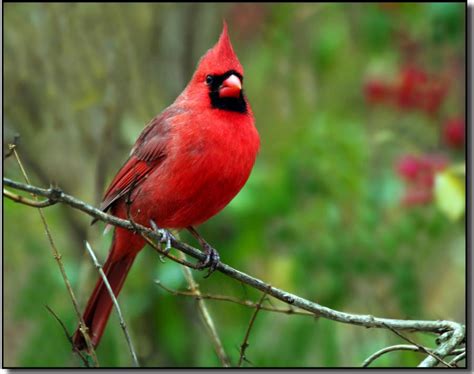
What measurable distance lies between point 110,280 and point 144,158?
24.0 inches

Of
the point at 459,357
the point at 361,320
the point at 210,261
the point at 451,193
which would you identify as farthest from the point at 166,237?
the point at 451,193

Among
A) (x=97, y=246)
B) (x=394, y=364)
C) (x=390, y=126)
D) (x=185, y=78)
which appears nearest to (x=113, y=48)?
(x=185, y=78)

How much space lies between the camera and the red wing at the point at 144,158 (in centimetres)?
341

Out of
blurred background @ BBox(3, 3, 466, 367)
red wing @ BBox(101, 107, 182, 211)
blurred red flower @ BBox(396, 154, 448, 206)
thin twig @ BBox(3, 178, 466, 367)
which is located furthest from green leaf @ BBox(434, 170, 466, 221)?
red wing @ BBox(101, 107, 182, 211)

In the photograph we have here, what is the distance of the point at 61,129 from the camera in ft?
16.4

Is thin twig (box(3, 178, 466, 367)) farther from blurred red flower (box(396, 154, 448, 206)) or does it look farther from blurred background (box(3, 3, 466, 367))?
blurred red flower (box(396, 154, 448, 206))

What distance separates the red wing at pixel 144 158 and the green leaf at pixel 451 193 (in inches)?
47.8

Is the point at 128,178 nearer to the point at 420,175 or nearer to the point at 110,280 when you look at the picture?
the point at 110,280

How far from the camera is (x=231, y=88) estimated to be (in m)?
3.38

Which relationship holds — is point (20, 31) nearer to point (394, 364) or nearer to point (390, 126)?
point (390, 126)

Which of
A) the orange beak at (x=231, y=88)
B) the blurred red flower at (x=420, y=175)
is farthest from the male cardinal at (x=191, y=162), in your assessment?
the blurred red flower at (x=420, y=175)

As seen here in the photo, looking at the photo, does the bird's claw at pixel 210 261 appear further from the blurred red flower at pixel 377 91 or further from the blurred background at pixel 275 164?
the blurred red flower at pixel 377 91

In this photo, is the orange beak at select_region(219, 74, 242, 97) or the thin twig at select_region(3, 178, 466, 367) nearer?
the thin twig at select_region(3, 178, 466, 367)

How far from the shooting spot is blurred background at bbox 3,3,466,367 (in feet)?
14.4
